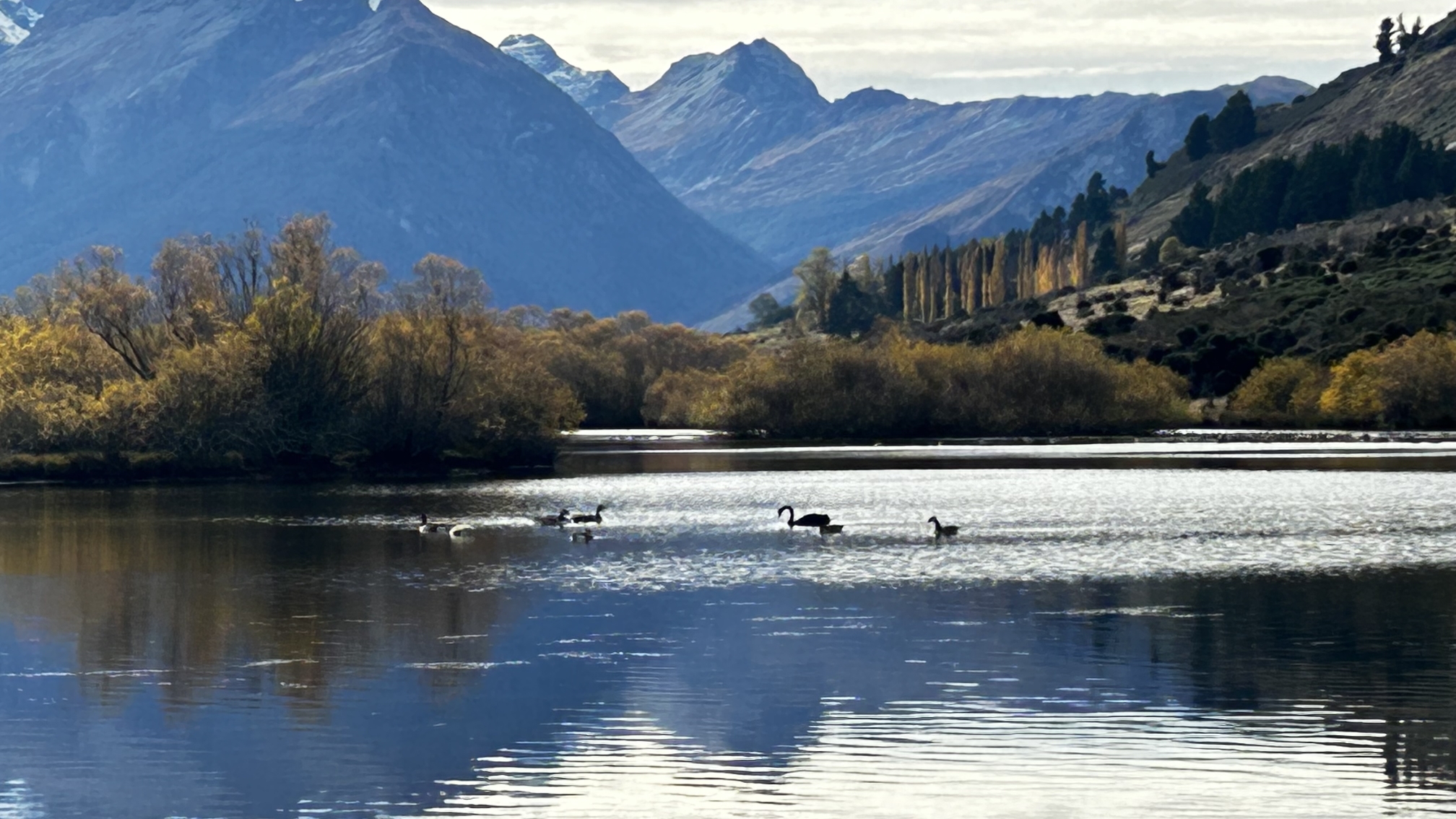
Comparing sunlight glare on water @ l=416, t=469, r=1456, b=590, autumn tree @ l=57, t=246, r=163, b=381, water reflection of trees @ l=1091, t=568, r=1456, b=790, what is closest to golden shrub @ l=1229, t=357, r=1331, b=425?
sunlight glare on water @ l=416, t=469, r=1456, b=590

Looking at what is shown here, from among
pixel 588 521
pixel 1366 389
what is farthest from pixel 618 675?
pixel 1366 389

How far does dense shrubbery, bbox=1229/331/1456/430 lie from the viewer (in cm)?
12588

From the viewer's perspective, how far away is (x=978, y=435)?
139 metres

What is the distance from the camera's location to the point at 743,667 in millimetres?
33656

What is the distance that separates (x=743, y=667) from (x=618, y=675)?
2.16m

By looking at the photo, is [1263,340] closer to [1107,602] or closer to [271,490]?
[271,490]

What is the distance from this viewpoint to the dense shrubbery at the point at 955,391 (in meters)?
136

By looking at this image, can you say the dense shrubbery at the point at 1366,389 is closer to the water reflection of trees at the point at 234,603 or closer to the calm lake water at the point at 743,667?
the calm lake water at the point at 743,667

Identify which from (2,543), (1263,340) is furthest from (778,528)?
(1263,340)

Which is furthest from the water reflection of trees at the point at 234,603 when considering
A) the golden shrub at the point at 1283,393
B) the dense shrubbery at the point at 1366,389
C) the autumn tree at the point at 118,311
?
the golden shrub at the point at 1283,393

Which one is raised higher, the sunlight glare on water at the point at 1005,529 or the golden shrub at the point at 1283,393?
the golden shrub at the point at 1283,393

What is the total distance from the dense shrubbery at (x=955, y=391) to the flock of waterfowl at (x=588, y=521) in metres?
70.9

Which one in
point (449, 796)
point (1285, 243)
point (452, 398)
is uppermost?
point (1285, 243)

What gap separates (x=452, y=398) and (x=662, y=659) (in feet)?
222
